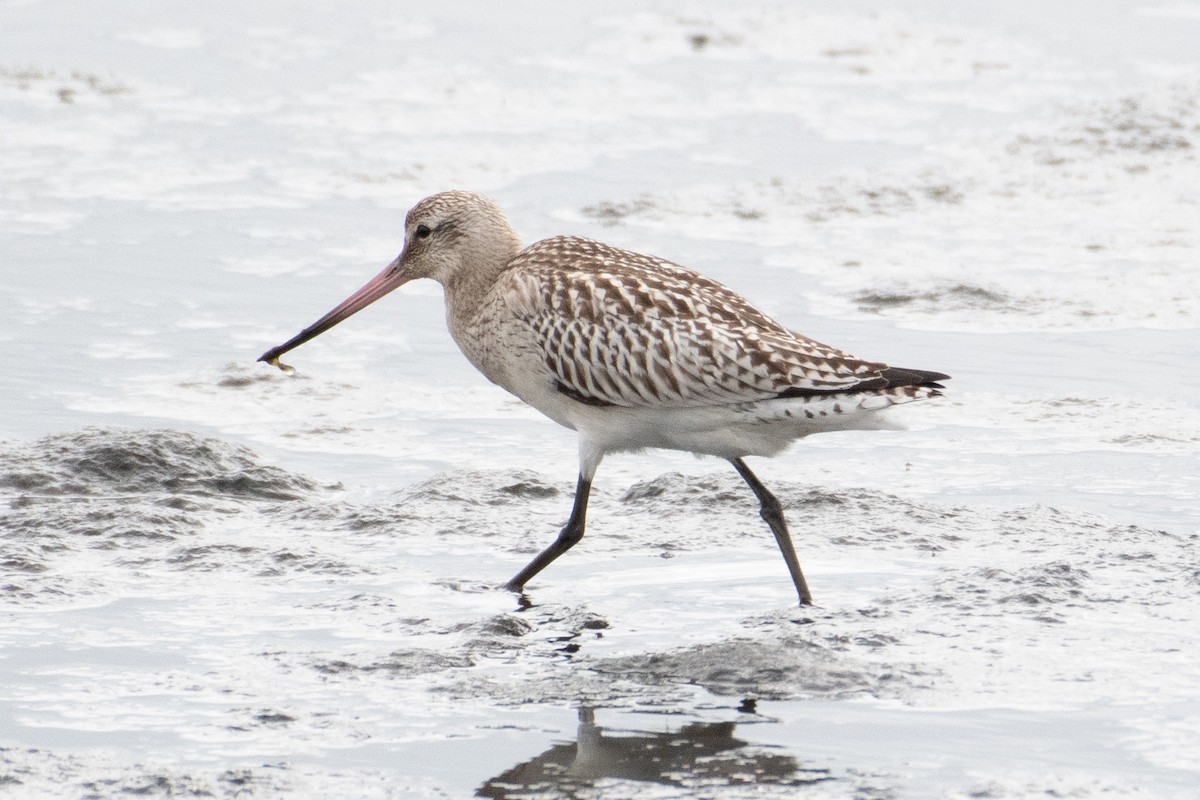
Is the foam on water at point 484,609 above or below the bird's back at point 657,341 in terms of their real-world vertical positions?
below

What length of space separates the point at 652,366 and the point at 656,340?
10cm

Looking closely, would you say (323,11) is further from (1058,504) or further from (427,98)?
(1058,504)

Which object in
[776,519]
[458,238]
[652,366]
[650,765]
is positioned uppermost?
[458,238]

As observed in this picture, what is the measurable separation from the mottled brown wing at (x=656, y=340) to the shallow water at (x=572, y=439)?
0.51 m

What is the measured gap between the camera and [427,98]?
14.4 m

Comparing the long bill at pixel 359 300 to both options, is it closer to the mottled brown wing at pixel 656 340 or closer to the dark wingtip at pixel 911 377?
the mottled brown wing at pixel 656 340

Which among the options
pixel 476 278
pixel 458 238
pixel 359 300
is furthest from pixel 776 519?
pixel 359 300

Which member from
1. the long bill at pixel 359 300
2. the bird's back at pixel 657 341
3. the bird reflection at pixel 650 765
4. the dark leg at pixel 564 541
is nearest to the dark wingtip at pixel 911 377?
the bird's back at pixel 657 341

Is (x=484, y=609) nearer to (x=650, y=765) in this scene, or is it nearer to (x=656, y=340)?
(x=656, y=340)

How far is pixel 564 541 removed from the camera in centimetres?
731

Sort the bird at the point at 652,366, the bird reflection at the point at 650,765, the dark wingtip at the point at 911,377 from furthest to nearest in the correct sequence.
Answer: the bird at the point at 652,366, the dark wingtip at the point at 911,377, the bird reflection at the point at 650,765

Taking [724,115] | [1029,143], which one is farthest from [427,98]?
[1029,143]

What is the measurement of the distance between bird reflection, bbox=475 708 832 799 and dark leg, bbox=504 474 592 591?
1.39 meters

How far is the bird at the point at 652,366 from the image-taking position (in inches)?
271
